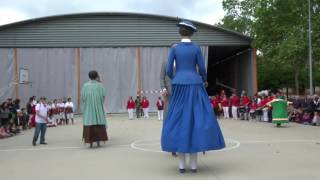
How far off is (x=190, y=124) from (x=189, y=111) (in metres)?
0.20

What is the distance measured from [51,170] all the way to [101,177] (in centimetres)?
137

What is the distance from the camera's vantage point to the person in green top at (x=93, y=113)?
1307cm

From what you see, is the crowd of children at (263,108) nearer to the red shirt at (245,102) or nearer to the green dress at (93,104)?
the red shirt at (245,102)

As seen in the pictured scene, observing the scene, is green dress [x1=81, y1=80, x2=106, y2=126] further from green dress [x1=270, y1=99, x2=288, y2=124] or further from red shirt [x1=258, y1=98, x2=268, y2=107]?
red shirt [x1=258, y1=98, x2=268, y2=107]

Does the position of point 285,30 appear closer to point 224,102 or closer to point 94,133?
point 224,102

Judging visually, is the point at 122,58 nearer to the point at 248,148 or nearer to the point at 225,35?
the point at 225,35

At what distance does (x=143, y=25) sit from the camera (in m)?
39.5

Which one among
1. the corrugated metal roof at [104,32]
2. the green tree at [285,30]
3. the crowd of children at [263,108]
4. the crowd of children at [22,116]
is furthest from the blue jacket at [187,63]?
the corrugated metal roof at [104,32]

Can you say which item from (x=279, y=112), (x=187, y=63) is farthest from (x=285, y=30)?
(x=187, y=63)

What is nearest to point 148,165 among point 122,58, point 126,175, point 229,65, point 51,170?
point 126,175

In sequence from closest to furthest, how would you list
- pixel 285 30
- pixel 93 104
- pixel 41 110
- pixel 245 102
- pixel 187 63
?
pixel 187 63 < pixel 93 104 < pixel 41 110 < pixel 245 102 < pixel 285 30

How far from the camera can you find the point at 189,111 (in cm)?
821

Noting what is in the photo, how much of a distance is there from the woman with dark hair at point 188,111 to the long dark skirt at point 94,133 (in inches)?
195

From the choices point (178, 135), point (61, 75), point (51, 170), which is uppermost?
point (61, 75)
